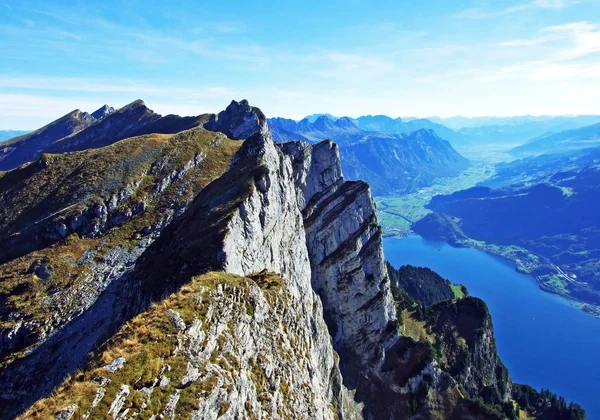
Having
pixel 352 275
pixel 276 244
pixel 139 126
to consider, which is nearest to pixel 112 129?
pixel 139 126

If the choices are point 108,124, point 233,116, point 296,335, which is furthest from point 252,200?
point 108,124

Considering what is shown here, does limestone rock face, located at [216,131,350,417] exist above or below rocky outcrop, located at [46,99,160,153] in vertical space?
below

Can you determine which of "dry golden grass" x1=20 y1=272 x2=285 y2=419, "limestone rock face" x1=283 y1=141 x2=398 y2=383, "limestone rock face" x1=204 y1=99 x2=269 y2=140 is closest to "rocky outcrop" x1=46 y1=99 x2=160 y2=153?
"limestone rock face" x1=204 y1=99 x2=269 y2=140

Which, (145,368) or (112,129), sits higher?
(112,129)

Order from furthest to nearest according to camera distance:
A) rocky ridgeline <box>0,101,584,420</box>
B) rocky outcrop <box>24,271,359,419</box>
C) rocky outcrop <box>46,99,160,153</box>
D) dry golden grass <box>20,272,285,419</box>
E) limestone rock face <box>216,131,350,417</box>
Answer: rocky outcrop <box>46,99,160,153</box>
limestone rock face <box>216,131,350,417</box>
rocky ridgeline <box>0,101,584,420</box>
rocky outcrop <box>24,271,359,419</box>
dry golden grass <box>20,272,285,419</box>

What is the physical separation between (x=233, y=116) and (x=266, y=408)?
119243 mm

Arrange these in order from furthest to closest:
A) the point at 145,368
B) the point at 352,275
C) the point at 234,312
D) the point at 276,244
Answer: the point at 352,275, the point at 276,244, the point at 234,312, the point at 145,368

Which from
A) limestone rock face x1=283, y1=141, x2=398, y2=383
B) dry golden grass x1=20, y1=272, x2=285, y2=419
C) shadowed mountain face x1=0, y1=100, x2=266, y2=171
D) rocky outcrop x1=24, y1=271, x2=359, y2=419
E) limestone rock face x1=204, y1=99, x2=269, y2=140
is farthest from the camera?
shadowed mountain face x1=0, y1=100, x2=266, y2=171

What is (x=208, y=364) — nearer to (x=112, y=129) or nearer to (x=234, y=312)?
(x=234, y=312)

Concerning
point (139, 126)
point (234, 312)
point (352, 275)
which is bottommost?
point (352, 275)

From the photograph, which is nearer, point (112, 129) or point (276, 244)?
point (276, 244)

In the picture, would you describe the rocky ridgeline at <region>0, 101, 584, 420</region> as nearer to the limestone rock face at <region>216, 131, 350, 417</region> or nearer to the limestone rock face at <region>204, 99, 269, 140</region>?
the limestone rock face at <region>216, 131, 350, 417</region>

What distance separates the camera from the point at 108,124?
579 feet

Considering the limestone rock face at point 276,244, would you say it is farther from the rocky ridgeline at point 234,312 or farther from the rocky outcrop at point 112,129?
the rocky outcrop at point 112,129
